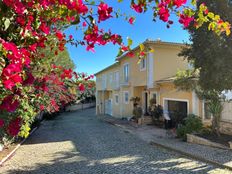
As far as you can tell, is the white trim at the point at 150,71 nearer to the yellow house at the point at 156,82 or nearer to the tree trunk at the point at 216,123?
the yellow house at the point at 156,82

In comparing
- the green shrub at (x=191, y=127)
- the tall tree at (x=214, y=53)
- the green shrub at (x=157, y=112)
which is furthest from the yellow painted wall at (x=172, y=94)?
the tall tree at (x=214, y=53)

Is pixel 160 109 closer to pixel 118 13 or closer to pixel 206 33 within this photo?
pixel 206 33

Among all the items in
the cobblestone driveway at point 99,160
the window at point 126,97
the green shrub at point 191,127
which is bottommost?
the cobblestone driveway at point 99,160

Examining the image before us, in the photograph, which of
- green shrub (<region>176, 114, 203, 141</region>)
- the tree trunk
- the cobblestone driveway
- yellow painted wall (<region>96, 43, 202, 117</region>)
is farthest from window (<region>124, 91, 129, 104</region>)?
the tree trunk

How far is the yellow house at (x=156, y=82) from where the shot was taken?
1825 cm

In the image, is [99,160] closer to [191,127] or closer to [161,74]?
[191,127]

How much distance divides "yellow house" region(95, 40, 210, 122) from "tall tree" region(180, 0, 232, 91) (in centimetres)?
296

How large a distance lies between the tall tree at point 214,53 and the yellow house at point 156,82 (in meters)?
2.96

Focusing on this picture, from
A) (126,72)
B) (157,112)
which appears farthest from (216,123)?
(126,72)

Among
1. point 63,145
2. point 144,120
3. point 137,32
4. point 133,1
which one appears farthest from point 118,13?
point 144,120

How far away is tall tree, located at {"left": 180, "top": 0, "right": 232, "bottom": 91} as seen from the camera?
1098 cm

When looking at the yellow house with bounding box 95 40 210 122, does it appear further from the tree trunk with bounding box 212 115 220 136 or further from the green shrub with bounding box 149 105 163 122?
the tree trunk with bounding box 212 115 220 136

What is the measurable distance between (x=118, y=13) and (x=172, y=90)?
16.6m

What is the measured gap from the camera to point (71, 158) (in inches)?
424
